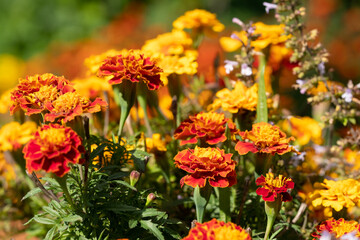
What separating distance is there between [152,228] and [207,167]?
17 centimetres

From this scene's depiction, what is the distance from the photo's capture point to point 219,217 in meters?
1.13

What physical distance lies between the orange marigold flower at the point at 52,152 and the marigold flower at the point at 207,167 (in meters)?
0.23

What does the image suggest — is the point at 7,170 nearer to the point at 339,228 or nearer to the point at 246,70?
the point at 246,70

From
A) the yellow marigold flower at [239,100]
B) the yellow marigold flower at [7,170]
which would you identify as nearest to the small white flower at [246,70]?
the yellow marigold flower at [239,100]

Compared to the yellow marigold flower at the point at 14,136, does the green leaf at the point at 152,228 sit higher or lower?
lower

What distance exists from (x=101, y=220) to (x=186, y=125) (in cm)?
29

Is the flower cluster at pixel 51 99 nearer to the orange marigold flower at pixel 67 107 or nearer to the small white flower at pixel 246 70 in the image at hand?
the orange marigold flower at pixel 67 107

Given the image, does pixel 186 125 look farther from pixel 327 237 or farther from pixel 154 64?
pixel 327 237

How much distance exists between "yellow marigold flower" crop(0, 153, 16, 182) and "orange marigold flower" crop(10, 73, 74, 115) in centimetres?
73

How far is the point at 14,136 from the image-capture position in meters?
1.32

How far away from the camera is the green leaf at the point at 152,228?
0.89 metres

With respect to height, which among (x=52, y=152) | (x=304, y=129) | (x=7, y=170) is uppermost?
(x=52, y=152)

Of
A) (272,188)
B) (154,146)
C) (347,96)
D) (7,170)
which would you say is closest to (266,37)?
(347,96)

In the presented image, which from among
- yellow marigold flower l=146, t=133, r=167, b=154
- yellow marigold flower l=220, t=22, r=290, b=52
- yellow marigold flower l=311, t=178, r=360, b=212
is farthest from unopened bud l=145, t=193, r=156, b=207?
yellow marigold flower l=220, t=22, r=290, b=52
